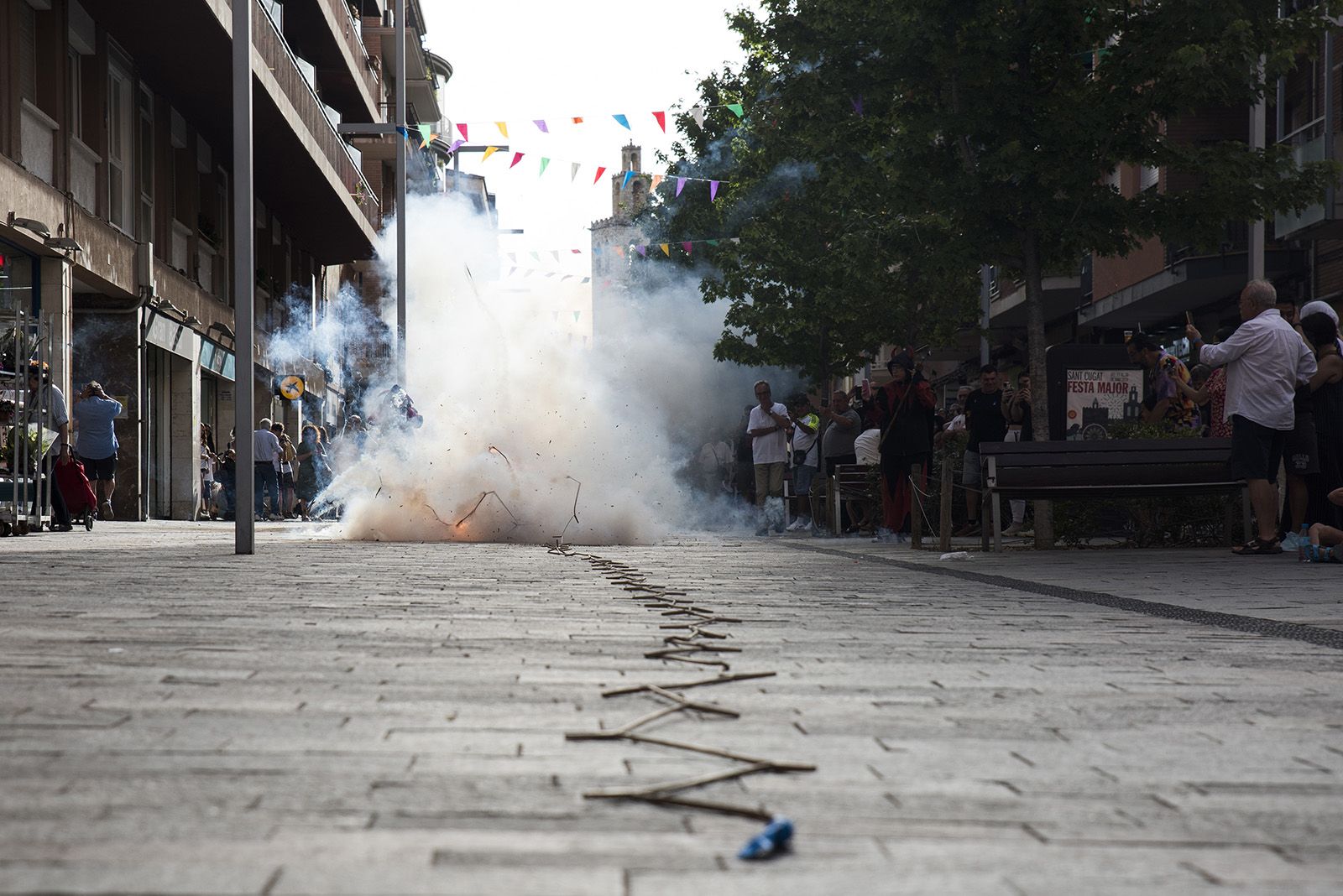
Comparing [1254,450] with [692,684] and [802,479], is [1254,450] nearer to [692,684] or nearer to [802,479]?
[692,684]

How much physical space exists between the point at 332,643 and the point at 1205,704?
266cm

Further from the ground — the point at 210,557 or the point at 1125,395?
the point at 1125,395

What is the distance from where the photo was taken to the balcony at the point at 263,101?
19.6 metres

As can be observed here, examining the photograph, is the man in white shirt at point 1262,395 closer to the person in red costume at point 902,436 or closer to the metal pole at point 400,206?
the person in red costume at point 902,436

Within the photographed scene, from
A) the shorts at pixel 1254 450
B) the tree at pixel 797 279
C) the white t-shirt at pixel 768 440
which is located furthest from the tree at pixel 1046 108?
the tree at pixel 797 279

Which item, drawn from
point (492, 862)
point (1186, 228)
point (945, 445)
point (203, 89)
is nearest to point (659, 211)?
point (203, 89)

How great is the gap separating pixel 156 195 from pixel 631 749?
21.4m

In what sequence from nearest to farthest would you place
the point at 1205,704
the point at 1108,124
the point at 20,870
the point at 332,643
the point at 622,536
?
the point at 20,870 < the point at 1205,704 < the point at 332,643 < the point at 1108,124 < the point at 622,536

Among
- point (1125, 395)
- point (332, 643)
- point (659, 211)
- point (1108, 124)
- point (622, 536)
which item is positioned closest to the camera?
point (332, 643)

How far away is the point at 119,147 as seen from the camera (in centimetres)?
2092

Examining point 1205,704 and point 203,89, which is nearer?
point 1205,704

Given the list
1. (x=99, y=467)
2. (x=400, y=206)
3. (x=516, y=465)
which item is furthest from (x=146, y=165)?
(x=516, y=465)

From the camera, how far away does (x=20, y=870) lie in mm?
2115

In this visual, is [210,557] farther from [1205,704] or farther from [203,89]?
[203,89]
